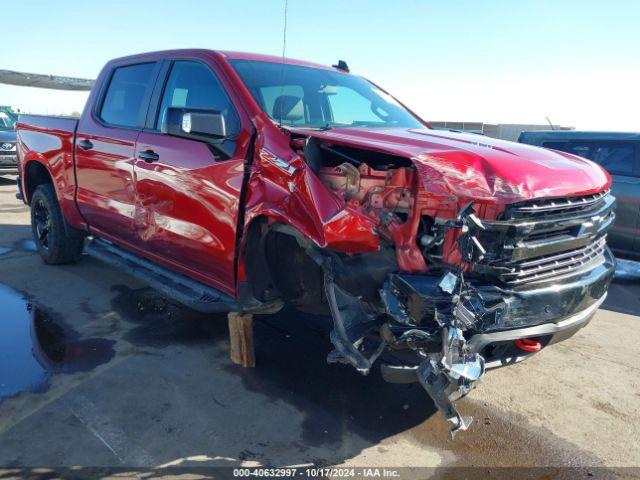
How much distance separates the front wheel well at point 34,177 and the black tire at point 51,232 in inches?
6.0

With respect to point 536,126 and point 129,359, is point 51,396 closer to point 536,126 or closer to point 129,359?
point 129,359

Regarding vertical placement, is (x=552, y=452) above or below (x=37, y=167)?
below

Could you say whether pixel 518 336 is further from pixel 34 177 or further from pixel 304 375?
pixel 34 177

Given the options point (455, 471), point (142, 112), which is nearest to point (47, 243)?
point (142, 112)

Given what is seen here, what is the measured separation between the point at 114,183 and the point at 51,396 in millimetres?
1906

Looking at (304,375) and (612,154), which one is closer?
(304,375)

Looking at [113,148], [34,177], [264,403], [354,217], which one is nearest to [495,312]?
[354,217]

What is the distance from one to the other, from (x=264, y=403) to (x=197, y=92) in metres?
2.27

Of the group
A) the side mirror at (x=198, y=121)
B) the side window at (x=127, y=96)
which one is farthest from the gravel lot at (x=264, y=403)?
the side window at (x=127, y=96)

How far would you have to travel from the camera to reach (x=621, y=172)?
6.44m

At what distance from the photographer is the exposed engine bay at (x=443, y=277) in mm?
2396

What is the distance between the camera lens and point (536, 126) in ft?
68.4

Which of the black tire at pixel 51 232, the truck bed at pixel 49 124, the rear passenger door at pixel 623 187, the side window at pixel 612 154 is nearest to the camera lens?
the truck bed at pixel 49 124

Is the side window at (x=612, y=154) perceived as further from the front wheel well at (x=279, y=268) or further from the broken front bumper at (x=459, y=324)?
the front wheel well at (x=279, y=268)
